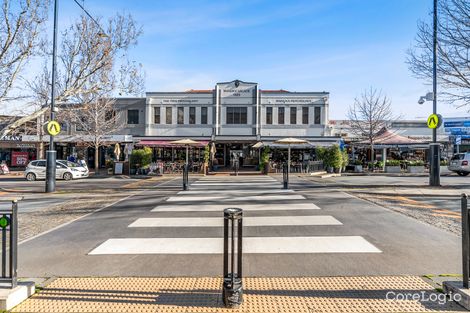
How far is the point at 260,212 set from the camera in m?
9.53

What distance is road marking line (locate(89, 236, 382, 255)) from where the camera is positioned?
597cm

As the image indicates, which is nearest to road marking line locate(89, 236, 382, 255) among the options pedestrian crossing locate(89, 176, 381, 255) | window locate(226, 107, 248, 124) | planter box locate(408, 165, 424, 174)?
pedestrian crossing locate(89, 176, 381, 255)

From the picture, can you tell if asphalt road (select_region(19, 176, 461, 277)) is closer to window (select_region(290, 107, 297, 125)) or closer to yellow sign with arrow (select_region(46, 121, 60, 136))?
yellow sign with arrow (select_region(46, 121, 60, 136))

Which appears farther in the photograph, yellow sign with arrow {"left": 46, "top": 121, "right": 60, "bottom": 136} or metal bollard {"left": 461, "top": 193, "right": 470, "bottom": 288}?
yellow sign with arrow {"left": 46, "top": 121, "right": 60, "bottom": 136}

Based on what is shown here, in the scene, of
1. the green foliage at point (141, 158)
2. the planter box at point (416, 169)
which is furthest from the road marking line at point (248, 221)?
the planter box at point (416, 169)

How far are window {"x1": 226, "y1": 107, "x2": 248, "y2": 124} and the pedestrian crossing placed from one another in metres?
21.0

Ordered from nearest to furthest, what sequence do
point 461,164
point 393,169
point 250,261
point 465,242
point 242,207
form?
point 465,242 → point 250,261 → point 242,207 → point 461,164 → point 393,169

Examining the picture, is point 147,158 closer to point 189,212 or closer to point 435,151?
point 189,212

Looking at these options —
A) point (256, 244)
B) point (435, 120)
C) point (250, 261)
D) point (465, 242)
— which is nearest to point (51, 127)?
point (256, 244)

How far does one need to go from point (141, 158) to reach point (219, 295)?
22.1 metres

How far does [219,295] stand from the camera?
420 centimetres

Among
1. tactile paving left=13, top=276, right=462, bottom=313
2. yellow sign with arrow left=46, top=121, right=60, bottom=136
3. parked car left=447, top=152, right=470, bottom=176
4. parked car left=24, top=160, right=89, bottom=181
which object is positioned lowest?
tactile paving left=13, top=276, right=462, bottom=313

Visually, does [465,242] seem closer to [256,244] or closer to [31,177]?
[256,244]

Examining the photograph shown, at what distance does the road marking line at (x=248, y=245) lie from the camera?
5973mm
